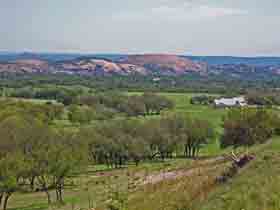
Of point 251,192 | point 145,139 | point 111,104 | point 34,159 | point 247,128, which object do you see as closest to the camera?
point 251,192

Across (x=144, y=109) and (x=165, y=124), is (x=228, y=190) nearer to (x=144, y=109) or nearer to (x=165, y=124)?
(x=165, y=124)

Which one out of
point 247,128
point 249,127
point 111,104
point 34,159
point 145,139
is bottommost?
point 111,104

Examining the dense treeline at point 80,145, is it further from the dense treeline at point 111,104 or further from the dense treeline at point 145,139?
the dense treeline at point 111,104

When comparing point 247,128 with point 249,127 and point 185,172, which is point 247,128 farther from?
point 185,172

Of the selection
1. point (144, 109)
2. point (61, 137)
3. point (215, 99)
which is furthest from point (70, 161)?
point (215, 99)

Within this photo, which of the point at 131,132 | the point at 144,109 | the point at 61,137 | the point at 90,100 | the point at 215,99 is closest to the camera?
the point at 61,137

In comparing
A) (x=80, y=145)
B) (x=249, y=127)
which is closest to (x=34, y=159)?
(x=80, y=145)

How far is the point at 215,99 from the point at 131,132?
307ft

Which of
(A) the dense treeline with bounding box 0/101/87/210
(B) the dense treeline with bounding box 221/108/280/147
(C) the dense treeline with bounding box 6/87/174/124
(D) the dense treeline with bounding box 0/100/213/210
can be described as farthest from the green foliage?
(C) the dense treeline with bounding box 6/87/174/124

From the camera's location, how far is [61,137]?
55375mm

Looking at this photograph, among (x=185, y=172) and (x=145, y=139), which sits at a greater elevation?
(x=185, y=172)

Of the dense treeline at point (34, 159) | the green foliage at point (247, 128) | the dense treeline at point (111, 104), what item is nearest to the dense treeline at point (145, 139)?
the dense treeline at point (34, 159)

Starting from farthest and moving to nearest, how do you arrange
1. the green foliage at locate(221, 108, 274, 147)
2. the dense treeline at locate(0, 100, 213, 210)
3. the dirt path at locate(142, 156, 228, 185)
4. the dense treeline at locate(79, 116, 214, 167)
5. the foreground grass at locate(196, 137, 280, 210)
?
1. the dense treeline at locate(79, 116, 214, 167)
2. the green foliage at locate(221, 108, 274, 147)
3. the dense treeline at locate(0, 100, 213, 210)
4. the dirt path at locate(142, 156, 228, 185)
5. the foreground grass at locate(196, 137, 280, 210)

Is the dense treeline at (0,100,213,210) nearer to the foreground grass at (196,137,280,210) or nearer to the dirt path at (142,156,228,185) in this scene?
the dirt path at (142,156,228,185)
